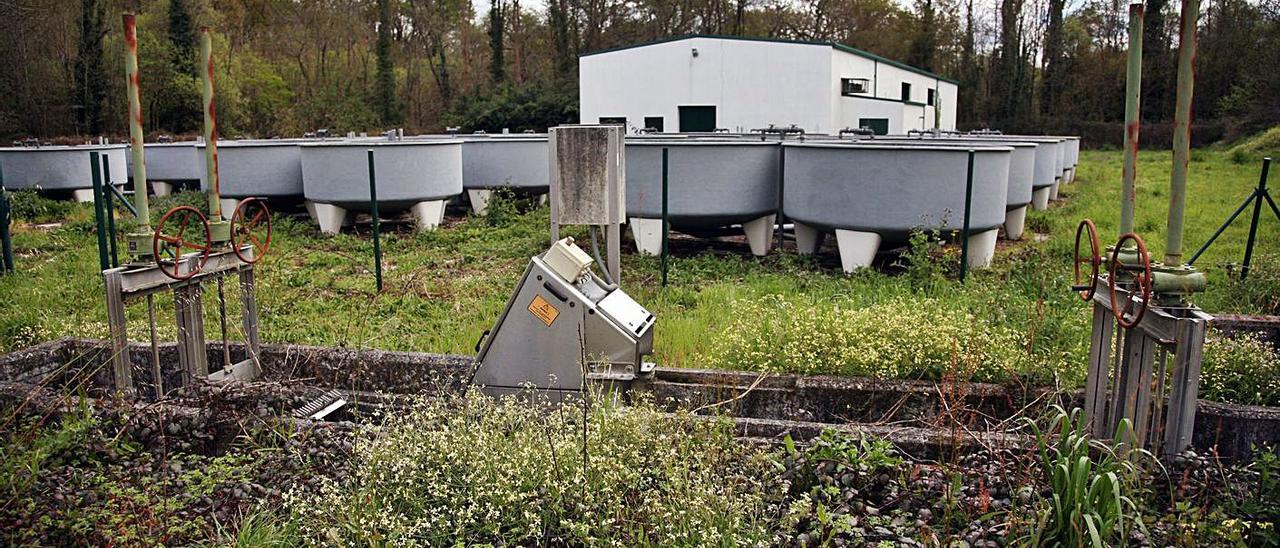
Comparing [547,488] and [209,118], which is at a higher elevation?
[209,118]

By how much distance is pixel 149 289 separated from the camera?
4348mm

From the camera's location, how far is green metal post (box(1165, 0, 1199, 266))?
3180 millimetres

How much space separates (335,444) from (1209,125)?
39.5 meters

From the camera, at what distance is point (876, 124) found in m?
28.5

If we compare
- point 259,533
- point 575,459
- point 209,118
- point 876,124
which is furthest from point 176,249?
point 876,124

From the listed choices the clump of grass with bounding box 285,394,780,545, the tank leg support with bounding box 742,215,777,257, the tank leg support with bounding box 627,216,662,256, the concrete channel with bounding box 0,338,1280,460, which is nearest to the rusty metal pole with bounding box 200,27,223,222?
the concrete channel with bounding box 0,338,1280,460

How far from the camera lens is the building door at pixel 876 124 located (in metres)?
27.8

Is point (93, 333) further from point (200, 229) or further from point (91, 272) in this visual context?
point (200, 229)

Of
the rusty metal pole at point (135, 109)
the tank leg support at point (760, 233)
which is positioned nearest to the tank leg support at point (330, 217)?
the tank leg support at point (760, 233)

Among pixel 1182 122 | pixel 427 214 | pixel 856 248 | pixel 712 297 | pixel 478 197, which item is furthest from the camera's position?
pixel 478 197

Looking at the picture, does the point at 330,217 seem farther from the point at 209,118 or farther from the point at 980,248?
the point at 209,118

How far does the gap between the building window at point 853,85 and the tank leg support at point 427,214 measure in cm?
1690

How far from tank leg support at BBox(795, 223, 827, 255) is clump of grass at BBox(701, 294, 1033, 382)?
172 inches

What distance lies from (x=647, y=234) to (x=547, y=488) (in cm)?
687
